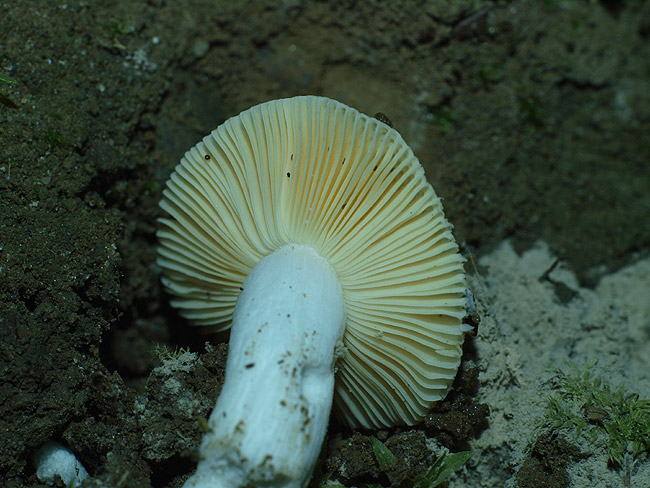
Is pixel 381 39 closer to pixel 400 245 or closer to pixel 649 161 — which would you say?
pixel 400 245

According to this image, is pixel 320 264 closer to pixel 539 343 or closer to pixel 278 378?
pixel 278 378

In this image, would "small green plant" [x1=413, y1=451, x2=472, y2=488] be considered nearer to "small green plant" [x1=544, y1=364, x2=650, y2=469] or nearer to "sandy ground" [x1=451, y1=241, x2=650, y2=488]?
"sandy ground" [x1=451, y1=241, x2=650, y2=488]

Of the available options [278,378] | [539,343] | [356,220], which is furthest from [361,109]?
[278,378]

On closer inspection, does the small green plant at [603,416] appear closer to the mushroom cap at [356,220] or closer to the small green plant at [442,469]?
the small green plant at [442,469]

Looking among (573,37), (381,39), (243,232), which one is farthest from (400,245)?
(573,37)

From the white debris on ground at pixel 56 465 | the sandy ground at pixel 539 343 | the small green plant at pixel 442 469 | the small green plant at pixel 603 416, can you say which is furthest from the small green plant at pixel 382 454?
the white debris on ground at pixel 56 465

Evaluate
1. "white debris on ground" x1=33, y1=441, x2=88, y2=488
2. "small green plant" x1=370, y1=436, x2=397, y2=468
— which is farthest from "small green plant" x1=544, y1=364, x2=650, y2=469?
"white debris on ground" x1=33, y1=441, x2=88, y2=488
